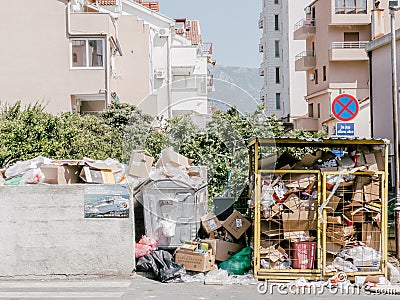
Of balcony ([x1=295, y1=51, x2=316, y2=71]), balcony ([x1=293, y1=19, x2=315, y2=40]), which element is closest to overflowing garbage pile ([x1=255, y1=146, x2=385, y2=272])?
balcony ([x1=295, y1=51, x2=316, y2=71])

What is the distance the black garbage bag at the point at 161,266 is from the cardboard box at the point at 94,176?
144 cm

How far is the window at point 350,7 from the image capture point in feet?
141

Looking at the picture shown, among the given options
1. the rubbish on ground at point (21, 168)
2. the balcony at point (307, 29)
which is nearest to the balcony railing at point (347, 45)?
the balcony at point (307, 29)

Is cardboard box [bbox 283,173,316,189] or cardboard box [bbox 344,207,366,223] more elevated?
cardboard box [bbox 283,173,316,189]

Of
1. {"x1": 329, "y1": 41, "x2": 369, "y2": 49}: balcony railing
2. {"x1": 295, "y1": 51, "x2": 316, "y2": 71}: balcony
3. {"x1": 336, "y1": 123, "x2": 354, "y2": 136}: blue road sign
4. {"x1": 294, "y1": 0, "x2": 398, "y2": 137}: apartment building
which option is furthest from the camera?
{"x1": 295, "y1": 51, "x2": 316, "y2": 71}: balcony

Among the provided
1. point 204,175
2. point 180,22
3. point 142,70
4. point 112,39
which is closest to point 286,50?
point 180,22

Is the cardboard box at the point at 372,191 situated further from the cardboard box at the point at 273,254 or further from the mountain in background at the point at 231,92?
the mountain in background at the point at 231,92

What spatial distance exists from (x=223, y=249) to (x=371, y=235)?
2372 millimetres

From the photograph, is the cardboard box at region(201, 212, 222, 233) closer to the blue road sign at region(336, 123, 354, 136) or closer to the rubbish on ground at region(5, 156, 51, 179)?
the rubbish on ground at region(5, 156, 51, 179)

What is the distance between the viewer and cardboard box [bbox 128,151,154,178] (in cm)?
1097

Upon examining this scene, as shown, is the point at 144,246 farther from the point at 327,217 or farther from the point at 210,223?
the point at 327,217

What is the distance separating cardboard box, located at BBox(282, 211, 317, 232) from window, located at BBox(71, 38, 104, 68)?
18276 mm

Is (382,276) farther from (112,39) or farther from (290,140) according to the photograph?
(112,39)

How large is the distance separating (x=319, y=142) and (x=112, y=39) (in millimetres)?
19541
